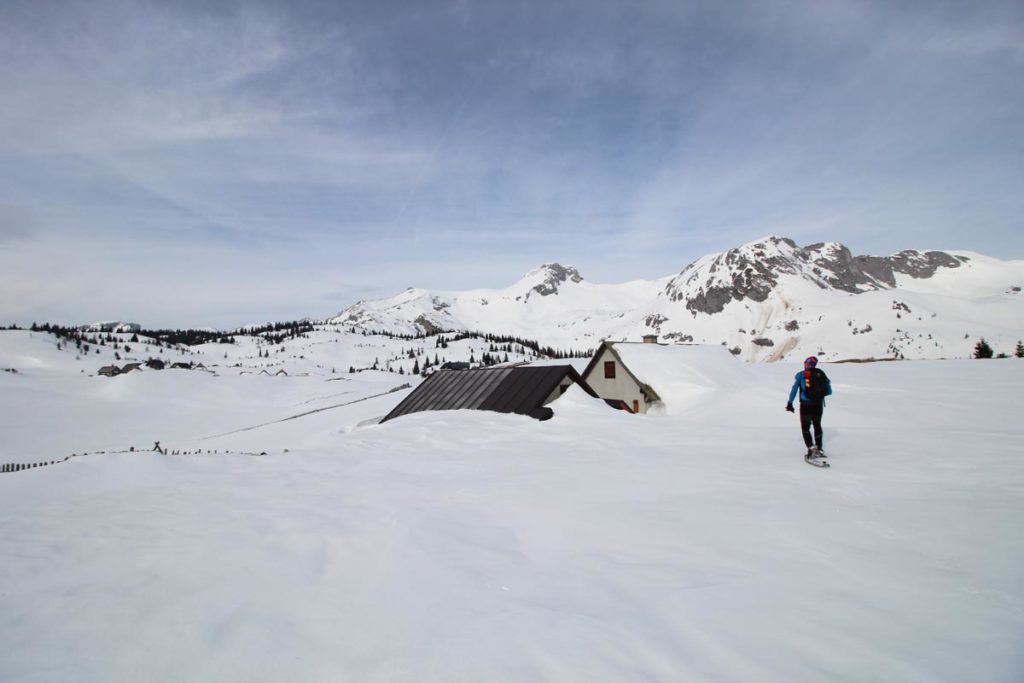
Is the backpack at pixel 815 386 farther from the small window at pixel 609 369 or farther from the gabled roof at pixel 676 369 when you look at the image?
the small window at pixel 609 369

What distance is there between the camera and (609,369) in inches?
1828

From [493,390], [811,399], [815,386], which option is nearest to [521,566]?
[811,399]

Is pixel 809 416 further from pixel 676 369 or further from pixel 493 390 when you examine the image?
pixel 676 369

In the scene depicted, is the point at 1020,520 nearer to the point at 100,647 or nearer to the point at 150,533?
the point at 100,647

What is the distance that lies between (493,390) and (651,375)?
86.5 ft

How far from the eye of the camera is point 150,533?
632 centimetres

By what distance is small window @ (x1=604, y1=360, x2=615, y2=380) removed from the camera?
152 ft

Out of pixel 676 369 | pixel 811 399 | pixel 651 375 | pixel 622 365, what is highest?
pixel 622 365

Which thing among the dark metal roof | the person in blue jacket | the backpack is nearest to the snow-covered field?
the person in blue jacket

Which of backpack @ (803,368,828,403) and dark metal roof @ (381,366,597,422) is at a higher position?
backpack @ (803,368,828,403)

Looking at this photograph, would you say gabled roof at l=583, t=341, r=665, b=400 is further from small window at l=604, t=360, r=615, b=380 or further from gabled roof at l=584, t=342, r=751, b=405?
small window at l=604, t=360, r=615, b=380

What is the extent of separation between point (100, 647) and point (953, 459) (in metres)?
14.4

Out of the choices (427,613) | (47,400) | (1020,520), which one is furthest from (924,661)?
(47,400)

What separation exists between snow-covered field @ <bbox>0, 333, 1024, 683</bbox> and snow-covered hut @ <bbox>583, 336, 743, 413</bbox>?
32.6 meters
